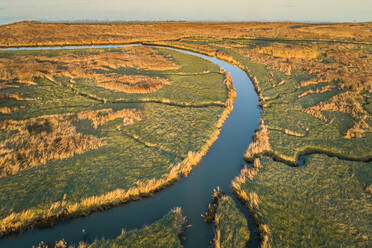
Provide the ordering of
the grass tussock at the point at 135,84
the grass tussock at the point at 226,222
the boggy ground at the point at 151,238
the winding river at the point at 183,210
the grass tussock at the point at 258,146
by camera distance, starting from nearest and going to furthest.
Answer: the boggy ground at the point at 151,238
the grass tussock at the point at 226,222
the winding river at the point at 183,210
the grass tussock at the point at 258,146
the grass tussock at the point at 135,84

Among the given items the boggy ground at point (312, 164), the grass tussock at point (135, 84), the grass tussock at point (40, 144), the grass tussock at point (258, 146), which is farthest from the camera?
the grass tussock at point (135, 84)

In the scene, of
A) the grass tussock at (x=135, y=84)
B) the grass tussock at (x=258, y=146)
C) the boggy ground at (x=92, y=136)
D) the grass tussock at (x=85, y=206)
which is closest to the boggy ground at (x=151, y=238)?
the grass tussock at (x=85, y=206)

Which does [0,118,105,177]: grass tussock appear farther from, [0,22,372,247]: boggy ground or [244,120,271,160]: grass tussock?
[0,22,372,247]: boggy ground

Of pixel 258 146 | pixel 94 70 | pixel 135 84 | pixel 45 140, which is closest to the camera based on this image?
pixel 45 140

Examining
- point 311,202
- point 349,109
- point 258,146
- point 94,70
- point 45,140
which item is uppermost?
point 94,70

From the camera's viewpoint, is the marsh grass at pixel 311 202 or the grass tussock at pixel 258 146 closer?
the marsh grass at pixel 311 202

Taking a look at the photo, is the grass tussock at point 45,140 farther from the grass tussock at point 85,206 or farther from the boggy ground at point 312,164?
the boggy ground at point 312,164

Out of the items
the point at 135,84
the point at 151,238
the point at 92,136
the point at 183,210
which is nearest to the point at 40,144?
the point at 92,136

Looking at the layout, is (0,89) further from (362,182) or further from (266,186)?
(362,182)

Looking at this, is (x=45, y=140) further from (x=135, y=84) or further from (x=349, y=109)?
(x=349, y=109)

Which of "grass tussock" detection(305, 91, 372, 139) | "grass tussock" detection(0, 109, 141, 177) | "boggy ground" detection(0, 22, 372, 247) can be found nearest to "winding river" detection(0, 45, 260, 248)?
"boggy ground" detection(0, 22, 372, 247)
